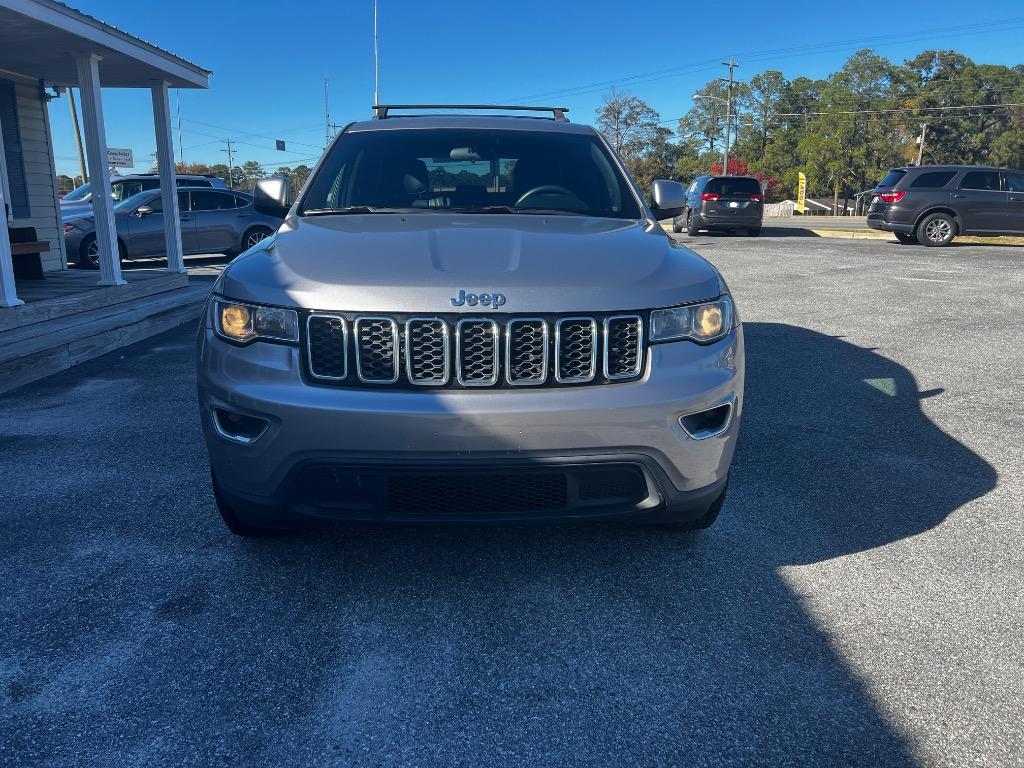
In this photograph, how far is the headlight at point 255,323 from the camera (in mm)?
2549

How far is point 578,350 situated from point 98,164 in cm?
872

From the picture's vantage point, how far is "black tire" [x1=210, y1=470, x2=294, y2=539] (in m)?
2.71

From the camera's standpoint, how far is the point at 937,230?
683 inches

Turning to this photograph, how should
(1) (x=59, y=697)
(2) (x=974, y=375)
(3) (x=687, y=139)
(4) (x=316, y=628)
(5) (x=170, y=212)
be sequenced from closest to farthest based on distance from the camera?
(1) (x=59, y=697) < (4) (x=316, y=628) < (2) (x=974, y=375) < (5) (x=170, y=212) < (3) (x=687, y=139)

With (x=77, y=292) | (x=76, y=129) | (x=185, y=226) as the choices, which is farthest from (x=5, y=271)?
(x=76, y=129)

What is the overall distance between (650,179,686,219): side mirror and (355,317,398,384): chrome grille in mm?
2217

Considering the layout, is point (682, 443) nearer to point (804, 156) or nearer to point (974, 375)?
point (974, 375)

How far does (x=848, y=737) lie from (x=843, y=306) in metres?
8.14

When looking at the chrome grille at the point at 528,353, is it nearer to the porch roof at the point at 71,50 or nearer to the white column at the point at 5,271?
the white column at the point at 5,271

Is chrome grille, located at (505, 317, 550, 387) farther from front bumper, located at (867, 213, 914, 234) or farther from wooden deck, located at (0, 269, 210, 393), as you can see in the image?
front bumper, located at (867, 213, 914, 234)

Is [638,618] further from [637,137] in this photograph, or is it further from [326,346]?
[637,137]

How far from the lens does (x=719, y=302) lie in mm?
2752

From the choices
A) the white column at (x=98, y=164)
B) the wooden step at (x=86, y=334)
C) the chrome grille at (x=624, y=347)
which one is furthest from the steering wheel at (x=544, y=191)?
the white column at (x=98, y=164)

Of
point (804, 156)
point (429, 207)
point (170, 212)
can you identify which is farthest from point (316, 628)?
point (804, 156)
